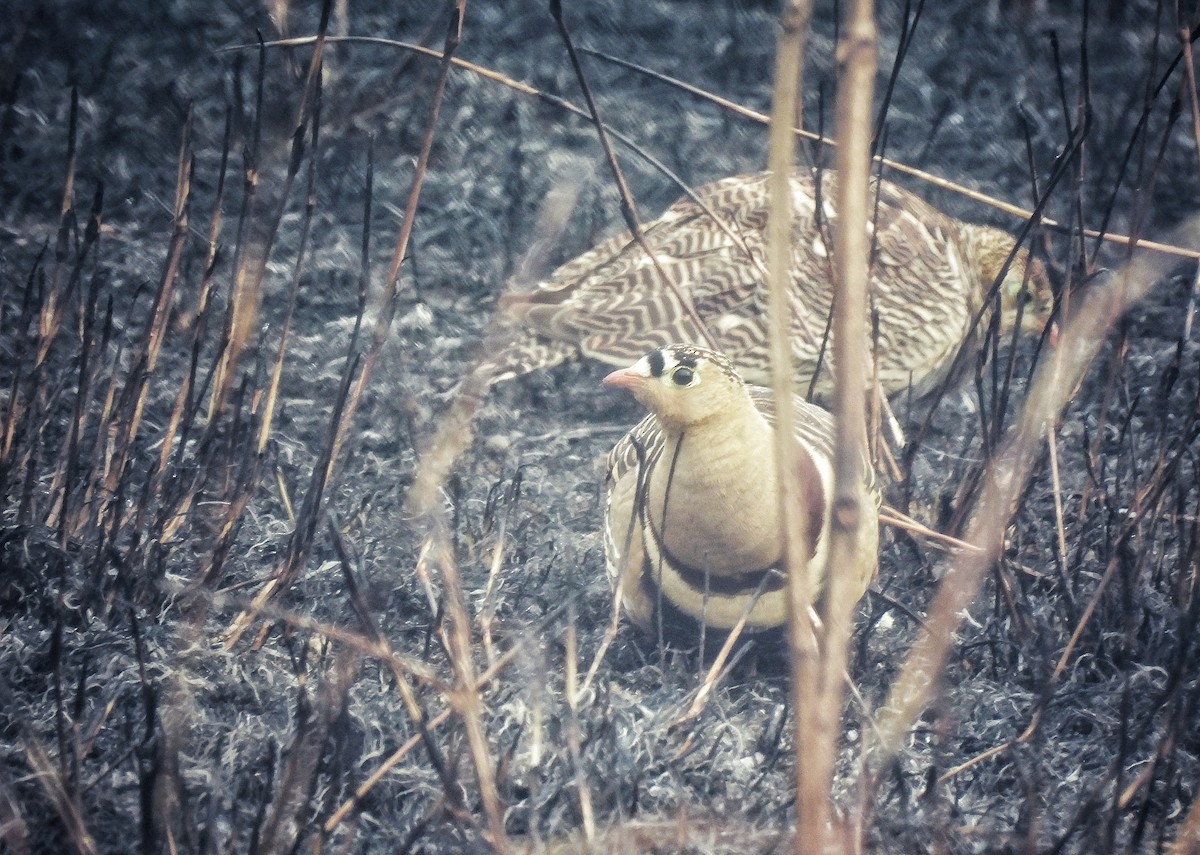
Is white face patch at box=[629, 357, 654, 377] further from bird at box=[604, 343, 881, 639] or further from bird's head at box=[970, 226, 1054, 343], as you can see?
bird's head at box=[970, 226, 1054, 343]

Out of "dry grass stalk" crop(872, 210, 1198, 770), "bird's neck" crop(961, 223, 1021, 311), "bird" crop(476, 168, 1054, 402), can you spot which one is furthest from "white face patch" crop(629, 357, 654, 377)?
"bird's neck" crop(961, 223, 1021, 311)

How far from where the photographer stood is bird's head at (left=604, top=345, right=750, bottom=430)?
215cm

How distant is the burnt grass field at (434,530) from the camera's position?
1677mm

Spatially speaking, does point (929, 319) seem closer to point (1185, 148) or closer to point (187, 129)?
point (1185, 148)

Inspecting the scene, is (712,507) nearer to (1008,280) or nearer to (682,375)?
(682,375)

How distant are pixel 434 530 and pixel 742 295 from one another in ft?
8.30

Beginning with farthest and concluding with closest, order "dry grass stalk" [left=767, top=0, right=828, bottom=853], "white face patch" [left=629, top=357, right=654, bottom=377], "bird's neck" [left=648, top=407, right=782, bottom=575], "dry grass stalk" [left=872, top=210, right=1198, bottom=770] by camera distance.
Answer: "white face patch" [left=629, top=357, right=654, bottom=377]
"bird's neck" [left=648, top=407, right=782, bottom=575]
"dry grass stalk" [left=872, top=210, right=1198, bottom=770]
"dry grass stalk" [left=767, top=0, right=828, bottom=853]

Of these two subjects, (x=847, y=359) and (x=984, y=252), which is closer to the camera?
(x=847, y=359)

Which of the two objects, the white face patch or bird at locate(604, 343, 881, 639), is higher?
the white face patch

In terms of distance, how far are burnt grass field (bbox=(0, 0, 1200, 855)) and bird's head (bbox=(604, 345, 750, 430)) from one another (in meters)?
0.43

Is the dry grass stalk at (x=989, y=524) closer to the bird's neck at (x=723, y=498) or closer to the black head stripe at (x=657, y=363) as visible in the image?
the bird's neck at (x=723, y=498)

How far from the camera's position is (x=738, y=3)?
5.11 metres

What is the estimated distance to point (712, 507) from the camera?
2.14 m

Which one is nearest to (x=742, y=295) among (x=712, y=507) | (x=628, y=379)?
(x=628, y=379)
